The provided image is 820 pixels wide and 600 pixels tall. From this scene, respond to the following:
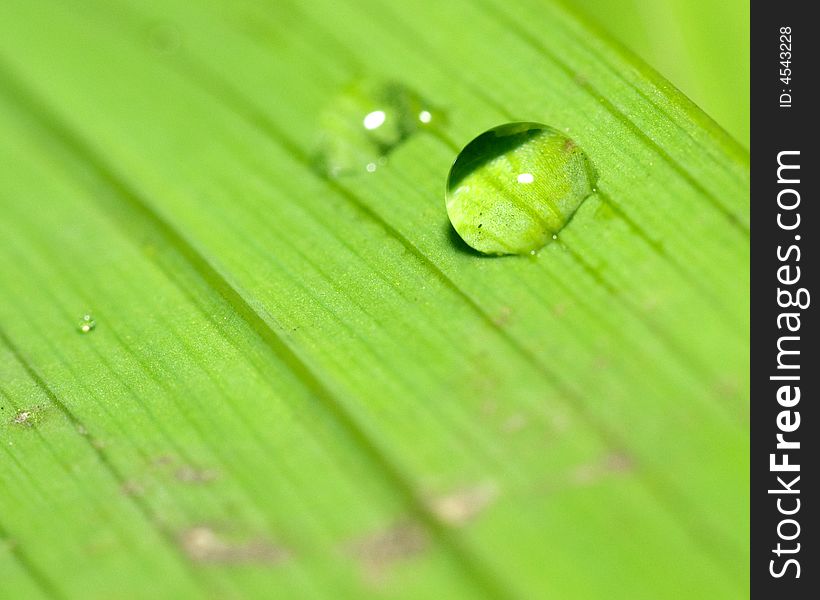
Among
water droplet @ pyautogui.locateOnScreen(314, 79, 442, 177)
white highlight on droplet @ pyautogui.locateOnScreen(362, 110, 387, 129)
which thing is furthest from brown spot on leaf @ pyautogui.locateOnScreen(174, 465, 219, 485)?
white highlight on droplet @ pyautogui.locateOnScreen(362, 110, 387, 129)

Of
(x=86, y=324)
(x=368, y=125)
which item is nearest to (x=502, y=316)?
(x=368, y=125)

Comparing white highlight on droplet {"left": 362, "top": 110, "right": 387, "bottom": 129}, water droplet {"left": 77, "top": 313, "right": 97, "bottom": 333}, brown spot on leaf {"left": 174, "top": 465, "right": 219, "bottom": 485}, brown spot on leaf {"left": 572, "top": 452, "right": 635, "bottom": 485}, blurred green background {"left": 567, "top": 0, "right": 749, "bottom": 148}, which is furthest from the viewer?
blurred green background {"left": 567, "top": 0, "right": 749, "bottom": 148}

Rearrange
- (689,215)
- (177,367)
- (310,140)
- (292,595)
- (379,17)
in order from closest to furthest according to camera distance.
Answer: (292,595), (689,215), (177,367), (310,140), (379,17)

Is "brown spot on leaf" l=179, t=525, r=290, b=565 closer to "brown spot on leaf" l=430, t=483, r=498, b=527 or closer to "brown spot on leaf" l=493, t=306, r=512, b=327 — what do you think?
"brown spot on leaf" l=430, t=483, r=498, b=527

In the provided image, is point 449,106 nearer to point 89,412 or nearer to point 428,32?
point 428,32
